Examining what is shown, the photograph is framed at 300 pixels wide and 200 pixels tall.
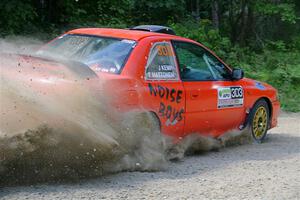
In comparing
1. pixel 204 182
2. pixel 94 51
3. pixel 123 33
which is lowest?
pixel 204 182

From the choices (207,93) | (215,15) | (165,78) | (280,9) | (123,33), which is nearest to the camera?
(165,78)

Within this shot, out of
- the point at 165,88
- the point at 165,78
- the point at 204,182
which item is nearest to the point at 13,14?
the point at 165,78

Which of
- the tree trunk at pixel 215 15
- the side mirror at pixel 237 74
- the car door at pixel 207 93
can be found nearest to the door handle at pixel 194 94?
the car door at pixel 207 93

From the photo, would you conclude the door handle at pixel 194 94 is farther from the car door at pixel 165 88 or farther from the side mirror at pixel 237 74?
the side mirror at pixel 237 74

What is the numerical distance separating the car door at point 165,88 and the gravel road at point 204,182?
0.52 m

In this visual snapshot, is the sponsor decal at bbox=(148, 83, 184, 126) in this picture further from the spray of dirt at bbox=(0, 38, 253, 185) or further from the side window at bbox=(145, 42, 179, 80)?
the spray of dirt at bbox=(0, 38, 253, 185)

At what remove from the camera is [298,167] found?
705 cm

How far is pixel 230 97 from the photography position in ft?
26.6

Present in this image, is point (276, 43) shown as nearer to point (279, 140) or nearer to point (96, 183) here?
point (279, 140)

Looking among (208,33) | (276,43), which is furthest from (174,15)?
(276,43)

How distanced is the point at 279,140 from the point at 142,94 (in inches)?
143

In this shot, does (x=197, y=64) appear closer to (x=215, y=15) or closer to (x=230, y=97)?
(x=230, y=97)

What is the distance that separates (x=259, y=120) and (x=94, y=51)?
3.15 m

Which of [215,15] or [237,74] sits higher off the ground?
[237,74]
